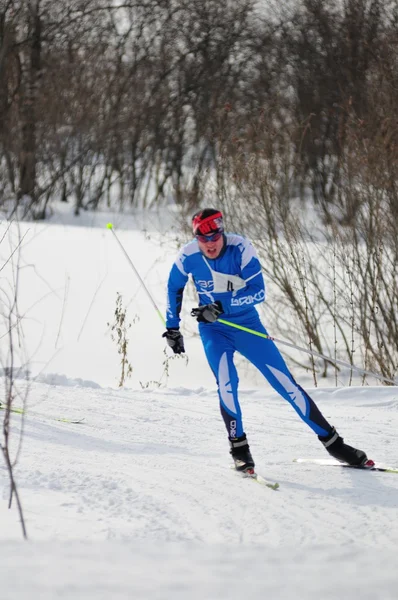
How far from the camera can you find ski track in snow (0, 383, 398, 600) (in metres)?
3.20

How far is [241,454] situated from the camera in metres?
5.06

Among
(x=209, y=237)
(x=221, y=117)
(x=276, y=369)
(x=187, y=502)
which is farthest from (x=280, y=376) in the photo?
(x=221, y=117)

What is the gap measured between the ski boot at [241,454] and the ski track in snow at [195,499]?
8 cm

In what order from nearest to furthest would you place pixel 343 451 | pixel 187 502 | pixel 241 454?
1. pixel 187 502
2. pixel 241 454
3. pixel 343 451

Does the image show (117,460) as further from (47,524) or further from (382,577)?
(382,577)

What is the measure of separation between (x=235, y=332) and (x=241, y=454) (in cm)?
77

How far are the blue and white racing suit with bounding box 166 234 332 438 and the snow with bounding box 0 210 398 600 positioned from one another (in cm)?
42

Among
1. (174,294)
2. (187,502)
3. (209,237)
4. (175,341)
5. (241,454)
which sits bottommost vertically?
(187,502)

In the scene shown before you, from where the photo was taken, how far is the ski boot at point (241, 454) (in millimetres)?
5010

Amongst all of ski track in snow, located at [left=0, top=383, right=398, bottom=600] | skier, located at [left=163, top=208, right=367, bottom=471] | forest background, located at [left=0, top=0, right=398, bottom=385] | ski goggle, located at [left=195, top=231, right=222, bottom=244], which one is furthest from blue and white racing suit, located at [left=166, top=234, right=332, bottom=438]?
forest background, located at [left=0, top=0, right=398, bottom=385]

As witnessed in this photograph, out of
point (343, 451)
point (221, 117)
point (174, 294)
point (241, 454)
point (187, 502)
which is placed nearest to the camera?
point (187, 502)

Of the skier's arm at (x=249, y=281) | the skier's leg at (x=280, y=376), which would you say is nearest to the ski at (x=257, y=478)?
the skier's leg at (x=280, y=376)

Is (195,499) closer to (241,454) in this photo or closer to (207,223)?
(241,454)

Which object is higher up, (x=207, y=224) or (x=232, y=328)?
(x=207, y=224)
